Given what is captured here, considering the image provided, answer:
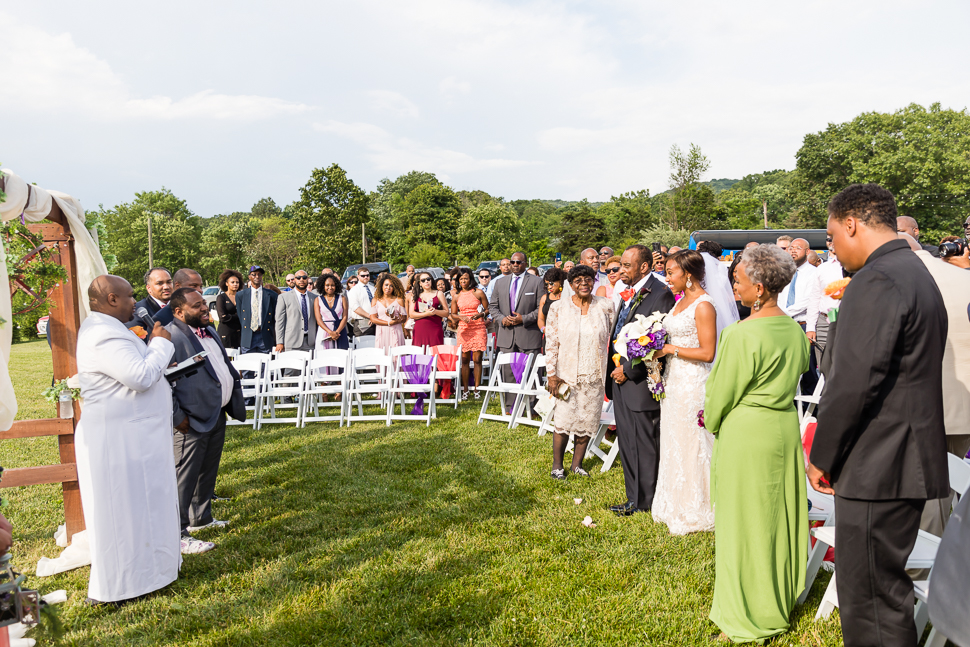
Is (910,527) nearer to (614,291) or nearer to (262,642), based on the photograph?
(262,642)

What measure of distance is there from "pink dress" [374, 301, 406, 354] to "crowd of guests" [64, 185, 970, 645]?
432 cm

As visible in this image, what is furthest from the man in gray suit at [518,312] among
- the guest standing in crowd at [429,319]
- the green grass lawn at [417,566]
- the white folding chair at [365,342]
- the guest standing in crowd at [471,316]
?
the green grass lawn at [417,566]

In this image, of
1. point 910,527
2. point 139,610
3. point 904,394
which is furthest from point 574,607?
point 139,610

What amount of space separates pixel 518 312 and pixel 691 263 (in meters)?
5.23

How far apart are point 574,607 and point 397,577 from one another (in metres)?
1.31

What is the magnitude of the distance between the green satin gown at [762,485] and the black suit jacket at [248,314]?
922 centimetres

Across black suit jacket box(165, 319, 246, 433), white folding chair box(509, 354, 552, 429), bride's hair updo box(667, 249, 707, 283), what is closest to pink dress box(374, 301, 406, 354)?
white folding chair box(509, 354, 552, 429)

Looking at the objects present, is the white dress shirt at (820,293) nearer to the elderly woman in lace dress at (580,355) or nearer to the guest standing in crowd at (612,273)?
the guest standing in crowd at (612,273)

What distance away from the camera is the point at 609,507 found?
5.53m

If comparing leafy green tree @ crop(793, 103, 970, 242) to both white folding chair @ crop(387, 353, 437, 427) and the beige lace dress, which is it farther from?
the beige lace dress

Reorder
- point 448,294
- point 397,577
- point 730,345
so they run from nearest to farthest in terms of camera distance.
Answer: point 730,345 < point 397,577 < point 448,294

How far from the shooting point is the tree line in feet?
175

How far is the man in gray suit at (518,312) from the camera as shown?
9.54 meters

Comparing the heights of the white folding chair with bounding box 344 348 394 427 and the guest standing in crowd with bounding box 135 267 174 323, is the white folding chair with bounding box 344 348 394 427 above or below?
below
